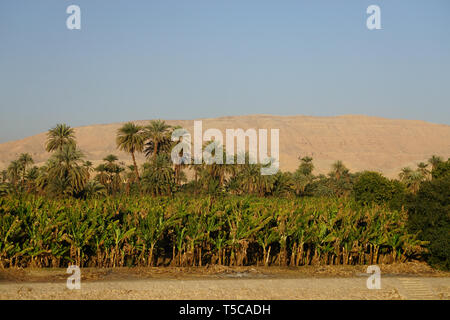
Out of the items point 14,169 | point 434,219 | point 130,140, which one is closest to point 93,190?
point 130,140

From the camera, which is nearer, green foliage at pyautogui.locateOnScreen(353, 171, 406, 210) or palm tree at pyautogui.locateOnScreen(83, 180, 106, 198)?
green foliage at pyautogui.locateOnScreen(353, 171, 406, 210)

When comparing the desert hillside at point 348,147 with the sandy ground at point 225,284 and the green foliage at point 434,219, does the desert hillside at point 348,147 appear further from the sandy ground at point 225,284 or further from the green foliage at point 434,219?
the sandy ground at point 225,284

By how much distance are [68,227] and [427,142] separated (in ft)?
621

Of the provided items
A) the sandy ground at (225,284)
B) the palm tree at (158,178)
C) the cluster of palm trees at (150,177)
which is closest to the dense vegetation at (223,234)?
the sandy ground at (225,284)

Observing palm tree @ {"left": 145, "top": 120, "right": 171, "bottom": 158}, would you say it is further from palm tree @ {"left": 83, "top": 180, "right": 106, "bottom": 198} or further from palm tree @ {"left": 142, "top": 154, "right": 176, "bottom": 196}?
palm tree @ {"left": 83, "top": 180, "right": 106, "bottom": 198}

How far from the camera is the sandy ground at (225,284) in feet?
36.3

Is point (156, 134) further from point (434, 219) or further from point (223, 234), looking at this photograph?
point (434, 219)

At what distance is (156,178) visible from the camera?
51.8m

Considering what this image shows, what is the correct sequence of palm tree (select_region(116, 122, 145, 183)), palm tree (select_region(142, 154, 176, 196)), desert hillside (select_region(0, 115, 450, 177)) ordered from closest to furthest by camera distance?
palm tree (select_region(142, 154, 176, 196))
palm tree (select_region(116, 122, 145, 183))
desert hillside (select_region(0, 115, 450, 177))

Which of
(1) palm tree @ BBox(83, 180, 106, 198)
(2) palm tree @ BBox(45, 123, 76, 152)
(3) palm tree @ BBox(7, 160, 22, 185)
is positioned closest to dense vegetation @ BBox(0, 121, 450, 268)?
(1) palm tree @ BBox(83, 180, 106, 198)

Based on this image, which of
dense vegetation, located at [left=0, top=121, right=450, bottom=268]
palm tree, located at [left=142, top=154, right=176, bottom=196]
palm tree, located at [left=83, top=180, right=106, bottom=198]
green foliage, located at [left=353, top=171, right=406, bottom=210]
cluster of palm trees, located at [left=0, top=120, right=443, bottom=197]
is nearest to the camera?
dense vegetation, located at [left=0, top=121, right=450, bottom=268]

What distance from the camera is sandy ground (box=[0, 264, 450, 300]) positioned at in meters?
11.1

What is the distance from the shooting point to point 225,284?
1227 cm

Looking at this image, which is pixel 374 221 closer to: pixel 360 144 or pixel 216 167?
pixel 216 167
